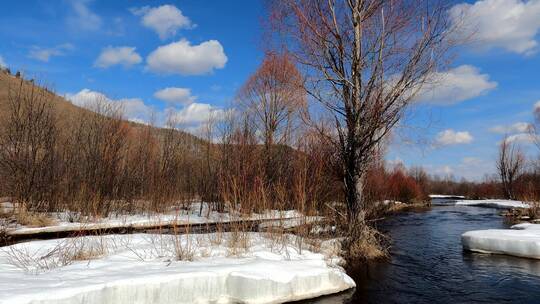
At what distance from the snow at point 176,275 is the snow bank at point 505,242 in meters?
5.41

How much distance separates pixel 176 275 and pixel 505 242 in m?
9.14

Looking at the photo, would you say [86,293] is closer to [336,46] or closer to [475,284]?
[475,284]

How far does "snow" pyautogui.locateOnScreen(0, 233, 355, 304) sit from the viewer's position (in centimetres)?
504

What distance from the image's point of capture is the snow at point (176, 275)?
5.04 meters

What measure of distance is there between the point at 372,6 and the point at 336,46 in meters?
1.38

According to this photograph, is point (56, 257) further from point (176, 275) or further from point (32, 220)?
point (32, 220)

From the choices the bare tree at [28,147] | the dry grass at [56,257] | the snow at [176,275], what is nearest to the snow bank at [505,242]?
the snow at [176,275]

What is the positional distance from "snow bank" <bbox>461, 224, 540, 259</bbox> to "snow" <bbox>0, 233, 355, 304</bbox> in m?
5.41

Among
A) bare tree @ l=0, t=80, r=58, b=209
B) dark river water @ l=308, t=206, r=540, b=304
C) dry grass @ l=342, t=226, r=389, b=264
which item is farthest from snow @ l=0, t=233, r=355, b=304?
bare tree @ l=0, t=80, r=58, b=209

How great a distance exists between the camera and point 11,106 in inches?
622

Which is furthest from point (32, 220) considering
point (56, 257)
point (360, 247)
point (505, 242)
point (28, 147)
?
point (505, 242)

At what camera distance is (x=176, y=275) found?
227 inches

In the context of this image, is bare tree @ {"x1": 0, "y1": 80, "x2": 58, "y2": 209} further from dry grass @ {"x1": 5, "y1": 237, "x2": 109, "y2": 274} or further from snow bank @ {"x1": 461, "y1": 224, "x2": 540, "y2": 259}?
snow bank @ {"x1": 461, "y1": 224, "x2": 540, "y2": 259}

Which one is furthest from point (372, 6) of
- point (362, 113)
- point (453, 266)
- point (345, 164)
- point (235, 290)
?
point (235, 290)
